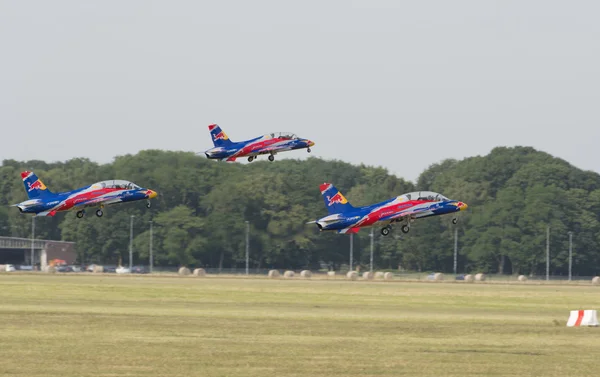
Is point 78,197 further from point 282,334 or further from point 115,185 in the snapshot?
point 282,334

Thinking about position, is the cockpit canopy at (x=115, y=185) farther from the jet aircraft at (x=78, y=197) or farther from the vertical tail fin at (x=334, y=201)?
the vertical tail fin at (x=334, y=201)

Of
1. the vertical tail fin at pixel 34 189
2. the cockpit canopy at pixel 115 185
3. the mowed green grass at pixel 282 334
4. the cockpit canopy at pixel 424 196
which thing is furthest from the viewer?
the cockpit canopy at pixel 424 196

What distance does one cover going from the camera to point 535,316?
133 meters

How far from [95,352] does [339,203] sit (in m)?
36.3

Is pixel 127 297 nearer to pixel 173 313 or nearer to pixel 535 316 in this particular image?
pixel 173 313

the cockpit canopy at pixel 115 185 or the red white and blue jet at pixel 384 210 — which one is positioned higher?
the cockpit canopy at pixel 115 185

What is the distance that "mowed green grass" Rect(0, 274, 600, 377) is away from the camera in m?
81.0

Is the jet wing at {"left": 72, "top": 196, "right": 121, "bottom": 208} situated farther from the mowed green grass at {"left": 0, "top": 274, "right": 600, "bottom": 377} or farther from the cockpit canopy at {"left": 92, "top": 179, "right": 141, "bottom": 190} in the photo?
the mowed green grass at {"left": 0, "top": 274, "right": 600, "bottom": 377}

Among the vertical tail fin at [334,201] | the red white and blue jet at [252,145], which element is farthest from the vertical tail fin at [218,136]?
the vertical tail fin at [334,201]

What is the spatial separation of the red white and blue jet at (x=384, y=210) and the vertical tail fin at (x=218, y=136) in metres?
9.43

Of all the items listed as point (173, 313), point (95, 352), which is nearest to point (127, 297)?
point (173, 313)

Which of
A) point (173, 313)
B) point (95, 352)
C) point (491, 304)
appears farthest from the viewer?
point (491, 304)

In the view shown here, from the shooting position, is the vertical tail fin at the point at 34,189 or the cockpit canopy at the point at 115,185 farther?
the vertical tail fin at the point at 34,189

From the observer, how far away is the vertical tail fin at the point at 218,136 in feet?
348
